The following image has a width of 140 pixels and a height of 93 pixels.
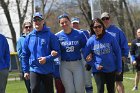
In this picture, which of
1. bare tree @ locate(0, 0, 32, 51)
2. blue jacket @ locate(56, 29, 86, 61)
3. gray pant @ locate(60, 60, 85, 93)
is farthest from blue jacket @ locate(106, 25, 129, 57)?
Result: bare tree @ locate(0, 0, 32, 51)

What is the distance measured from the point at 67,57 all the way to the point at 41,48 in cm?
95

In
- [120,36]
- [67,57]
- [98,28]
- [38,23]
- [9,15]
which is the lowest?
[67,57]

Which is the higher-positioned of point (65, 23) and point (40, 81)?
point (65, 23)

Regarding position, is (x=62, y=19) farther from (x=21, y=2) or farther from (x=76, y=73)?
(x=21, y=2)

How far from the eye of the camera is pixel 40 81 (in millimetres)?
10039

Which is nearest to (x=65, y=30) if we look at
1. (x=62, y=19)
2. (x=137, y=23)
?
(x=62, y=19)

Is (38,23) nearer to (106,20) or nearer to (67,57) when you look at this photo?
(67,57)

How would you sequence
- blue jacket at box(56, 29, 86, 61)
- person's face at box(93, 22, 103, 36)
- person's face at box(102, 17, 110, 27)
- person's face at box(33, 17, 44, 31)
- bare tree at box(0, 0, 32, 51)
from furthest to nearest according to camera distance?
bare tree at box(0, 0, 32, 51) → person's face at box(102, 17, 110, 27) → blue jacket at box(56, 29, 86, 61) → person's face at box(93, 22, 103, 36) → person's face at box(33, 17, 44, 31)

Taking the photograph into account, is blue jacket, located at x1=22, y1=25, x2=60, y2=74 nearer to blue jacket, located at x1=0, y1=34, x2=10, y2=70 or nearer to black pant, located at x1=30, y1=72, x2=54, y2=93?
black pant, located at x1=30, y1=72, x2=54, y2=93

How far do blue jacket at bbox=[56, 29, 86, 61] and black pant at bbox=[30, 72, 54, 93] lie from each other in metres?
0.91

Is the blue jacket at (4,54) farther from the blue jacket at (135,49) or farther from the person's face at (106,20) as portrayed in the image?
the blue jacket at (135,49)

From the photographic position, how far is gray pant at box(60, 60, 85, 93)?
1070 centimetres

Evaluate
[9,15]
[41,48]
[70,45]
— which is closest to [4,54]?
[41,48]

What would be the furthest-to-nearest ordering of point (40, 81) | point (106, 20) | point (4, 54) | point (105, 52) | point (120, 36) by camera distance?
point (120, 36) → point (106, 20) → point (4, 54) → point (105, 52) → point (40, 81)
